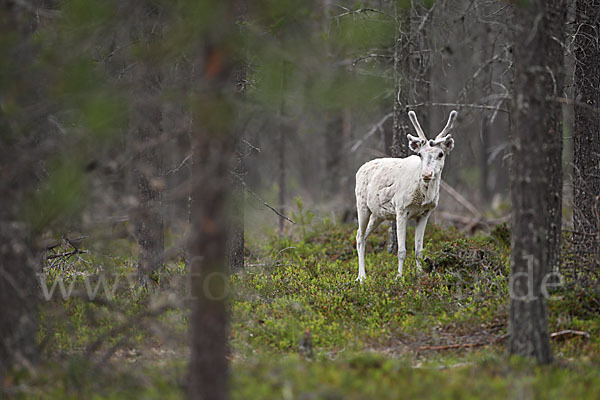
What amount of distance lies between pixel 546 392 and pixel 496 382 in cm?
47

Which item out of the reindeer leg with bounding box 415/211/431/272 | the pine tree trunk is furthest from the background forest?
the reindeer leg with bounding box 415/211/431/272

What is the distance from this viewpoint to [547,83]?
7.68 m

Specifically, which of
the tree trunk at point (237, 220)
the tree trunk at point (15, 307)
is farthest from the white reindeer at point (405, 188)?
the tree trunk at point (15, 307)

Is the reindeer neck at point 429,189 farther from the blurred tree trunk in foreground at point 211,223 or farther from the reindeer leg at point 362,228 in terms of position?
the blurred tree trunk in foreground at point 211,223

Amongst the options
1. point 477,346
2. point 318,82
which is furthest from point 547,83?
point 477,346

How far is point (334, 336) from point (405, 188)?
3880 mm

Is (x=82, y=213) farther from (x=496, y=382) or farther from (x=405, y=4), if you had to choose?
(x=405, y=4)

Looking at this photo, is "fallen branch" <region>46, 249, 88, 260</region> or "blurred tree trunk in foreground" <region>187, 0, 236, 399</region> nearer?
"blurred tree trunk in foreground" <region>187, 0, 236, 399</region>

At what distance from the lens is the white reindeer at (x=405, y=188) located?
11.1 metres

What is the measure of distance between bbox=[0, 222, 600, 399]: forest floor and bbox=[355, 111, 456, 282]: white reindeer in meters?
0.77

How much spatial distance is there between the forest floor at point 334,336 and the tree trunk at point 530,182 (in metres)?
0.48

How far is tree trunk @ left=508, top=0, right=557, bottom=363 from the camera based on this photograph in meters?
6.79

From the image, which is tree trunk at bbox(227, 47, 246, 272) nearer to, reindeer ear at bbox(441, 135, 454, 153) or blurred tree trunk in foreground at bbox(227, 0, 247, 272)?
blurred tree trunk in foreground at bbox(227, 0, 247, 272)

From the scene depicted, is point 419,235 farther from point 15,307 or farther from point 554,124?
point 15,307
